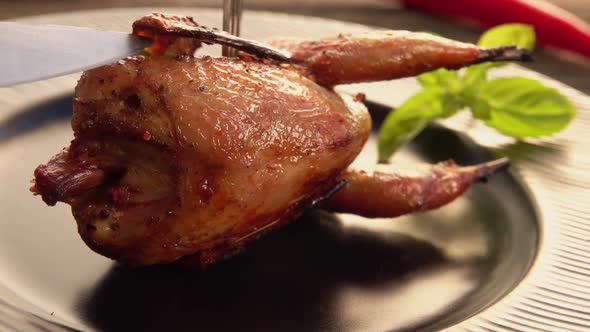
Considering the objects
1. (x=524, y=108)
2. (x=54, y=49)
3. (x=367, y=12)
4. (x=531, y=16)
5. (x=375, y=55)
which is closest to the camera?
(x=54, y=49)

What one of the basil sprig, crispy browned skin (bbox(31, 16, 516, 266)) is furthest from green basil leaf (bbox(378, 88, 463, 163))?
crispy browned skin (bbox(31, 16, 516, 266))

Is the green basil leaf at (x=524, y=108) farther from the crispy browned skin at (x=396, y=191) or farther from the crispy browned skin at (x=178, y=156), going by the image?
the crispy browned skin at (x=178, y=156)

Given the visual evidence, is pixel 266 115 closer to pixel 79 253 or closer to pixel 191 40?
pixel 191 40

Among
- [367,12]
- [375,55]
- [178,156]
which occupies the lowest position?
[367,12]

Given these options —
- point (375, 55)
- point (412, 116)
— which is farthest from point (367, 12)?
point (375, 55)

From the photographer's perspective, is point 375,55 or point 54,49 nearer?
point 54,49

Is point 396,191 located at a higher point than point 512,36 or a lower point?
lower

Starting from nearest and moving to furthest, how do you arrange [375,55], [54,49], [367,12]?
[54,49], [375,55], [367,12]

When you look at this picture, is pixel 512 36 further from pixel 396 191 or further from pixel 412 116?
pixel 396 191
